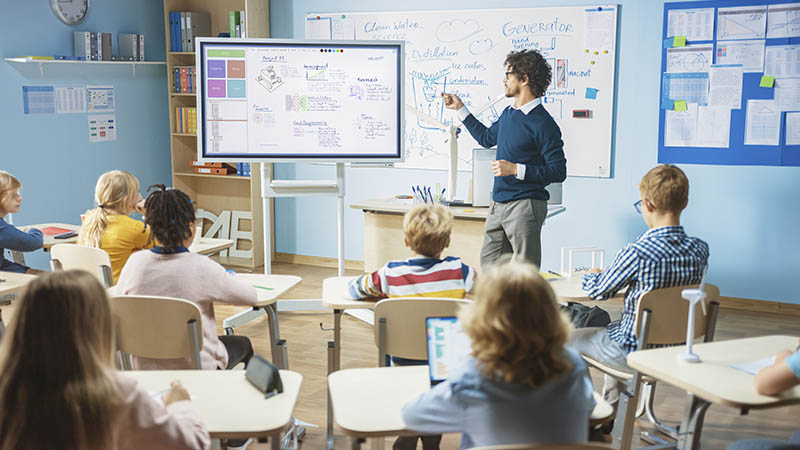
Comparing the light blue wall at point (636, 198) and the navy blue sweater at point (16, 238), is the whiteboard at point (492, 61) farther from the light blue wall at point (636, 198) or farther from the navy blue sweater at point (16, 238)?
the navy blue sweater at point (16, 238)

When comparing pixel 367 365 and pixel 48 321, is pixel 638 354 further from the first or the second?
pixel 367 365

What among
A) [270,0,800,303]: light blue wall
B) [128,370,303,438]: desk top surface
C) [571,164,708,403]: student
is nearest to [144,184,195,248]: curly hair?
[128,370,303,438]: desk top surface

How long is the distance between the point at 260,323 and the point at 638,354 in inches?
125

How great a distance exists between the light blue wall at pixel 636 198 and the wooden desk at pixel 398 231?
0.74 meters

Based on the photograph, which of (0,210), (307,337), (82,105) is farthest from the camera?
(82,105)

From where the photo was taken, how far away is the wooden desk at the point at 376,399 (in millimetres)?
1855

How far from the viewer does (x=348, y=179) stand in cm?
660

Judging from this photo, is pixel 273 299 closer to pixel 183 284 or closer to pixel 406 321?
pixel 183 284

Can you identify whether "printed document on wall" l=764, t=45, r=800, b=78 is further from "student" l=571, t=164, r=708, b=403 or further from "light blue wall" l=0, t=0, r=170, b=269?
"light blue wall" l=0, t=0, r=170, b=269

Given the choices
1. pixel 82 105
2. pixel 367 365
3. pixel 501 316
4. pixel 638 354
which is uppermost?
pixel 82 105

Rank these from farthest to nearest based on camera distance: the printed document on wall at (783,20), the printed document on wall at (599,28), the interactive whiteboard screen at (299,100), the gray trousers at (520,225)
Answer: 1. the printed document on wall at (599,28)
2. the printed document on wall at (783,20)
3. the interactive whiteboard screen at (299,100)
4. the gray trousers at (520,225)

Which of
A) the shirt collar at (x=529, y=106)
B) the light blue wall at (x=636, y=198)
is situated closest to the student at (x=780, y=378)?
the shirt collar at (x=529, y=106)

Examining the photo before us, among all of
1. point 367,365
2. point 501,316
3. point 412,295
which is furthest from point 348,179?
point 501,316

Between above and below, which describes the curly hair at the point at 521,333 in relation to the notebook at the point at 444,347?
above
